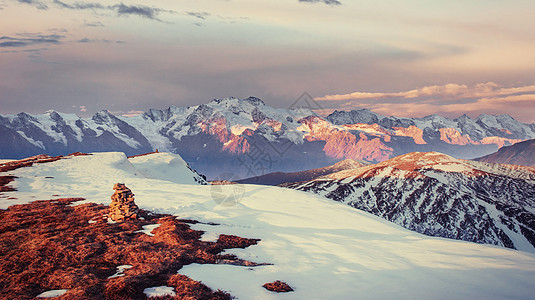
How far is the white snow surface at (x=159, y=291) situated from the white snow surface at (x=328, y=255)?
204cm

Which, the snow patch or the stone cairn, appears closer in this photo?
the snow patch

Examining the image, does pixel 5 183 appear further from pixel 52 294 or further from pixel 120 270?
pixel 52 294

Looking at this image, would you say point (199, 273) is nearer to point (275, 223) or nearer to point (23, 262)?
point (23, 262)

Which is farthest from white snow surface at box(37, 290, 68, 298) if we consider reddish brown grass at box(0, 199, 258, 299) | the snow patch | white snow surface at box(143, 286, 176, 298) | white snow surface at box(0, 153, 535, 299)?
the snow patch

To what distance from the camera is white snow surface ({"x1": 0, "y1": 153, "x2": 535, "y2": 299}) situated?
18.2 m

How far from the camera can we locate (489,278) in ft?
64.6

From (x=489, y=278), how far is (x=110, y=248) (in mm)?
24572

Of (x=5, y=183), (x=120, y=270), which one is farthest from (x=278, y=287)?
(x=5, y=183)

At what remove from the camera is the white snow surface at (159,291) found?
16234mm

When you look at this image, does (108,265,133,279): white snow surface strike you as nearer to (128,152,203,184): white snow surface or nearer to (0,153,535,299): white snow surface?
(0,153,535,299): white snow surface

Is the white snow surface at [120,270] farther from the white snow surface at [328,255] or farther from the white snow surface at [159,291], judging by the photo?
the white snow surface at [328,255]

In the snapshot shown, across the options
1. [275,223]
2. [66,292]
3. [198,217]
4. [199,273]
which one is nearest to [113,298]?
[66,292]

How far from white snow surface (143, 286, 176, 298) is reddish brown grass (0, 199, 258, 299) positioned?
0.26 m

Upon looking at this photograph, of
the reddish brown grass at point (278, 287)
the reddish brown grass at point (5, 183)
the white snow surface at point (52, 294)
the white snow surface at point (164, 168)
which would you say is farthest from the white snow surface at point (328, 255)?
the white snow surface at point (164, 168)
